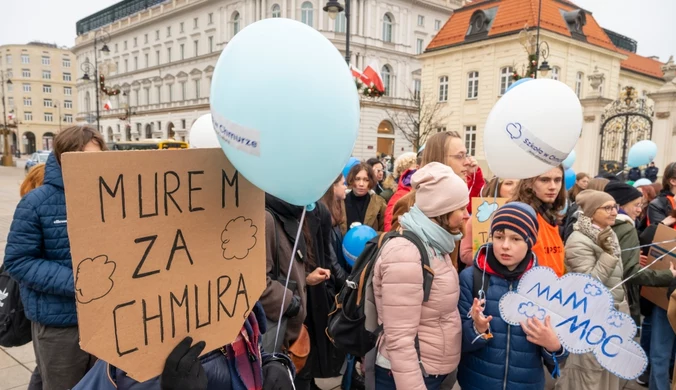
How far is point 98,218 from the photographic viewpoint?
1190 mm

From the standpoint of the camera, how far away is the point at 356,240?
3.69 m

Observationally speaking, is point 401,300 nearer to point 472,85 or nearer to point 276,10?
point 472,85

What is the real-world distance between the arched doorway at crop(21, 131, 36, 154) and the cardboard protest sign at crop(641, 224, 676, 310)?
3498 inches

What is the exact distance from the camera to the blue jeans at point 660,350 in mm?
3410

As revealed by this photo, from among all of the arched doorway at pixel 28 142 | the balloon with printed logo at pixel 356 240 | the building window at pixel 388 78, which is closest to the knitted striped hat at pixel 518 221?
the balloon with printed logo at pixel 356 240

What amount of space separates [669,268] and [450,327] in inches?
88.7

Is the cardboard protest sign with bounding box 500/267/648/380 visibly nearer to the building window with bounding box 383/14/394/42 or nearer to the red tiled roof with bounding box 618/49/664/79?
the building window with bounding box 383/14/394/42

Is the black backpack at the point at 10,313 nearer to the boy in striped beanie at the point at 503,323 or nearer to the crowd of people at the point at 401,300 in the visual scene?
the crowd of people at the point at 401,300

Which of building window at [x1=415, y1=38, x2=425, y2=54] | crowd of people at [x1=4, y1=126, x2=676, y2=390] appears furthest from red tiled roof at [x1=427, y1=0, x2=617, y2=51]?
crowd of people at [x1=4, y1=126, x2=676, y2=390]

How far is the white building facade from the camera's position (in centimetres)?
3734

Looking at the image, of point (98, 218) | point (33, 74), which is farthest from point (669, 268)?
point (33, 74)

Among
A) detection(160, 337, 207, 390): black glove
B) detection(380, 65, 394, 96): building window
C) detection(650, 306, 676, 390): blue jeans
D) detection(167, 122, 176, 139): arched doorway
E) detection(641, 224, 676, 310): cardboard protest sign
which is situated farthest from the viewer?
detection(167, 122, 176, 139): arched doorway

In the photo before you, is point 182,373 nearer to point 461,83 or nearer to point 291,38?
point 291,38

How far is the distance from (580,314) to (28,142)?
90.9 meters
